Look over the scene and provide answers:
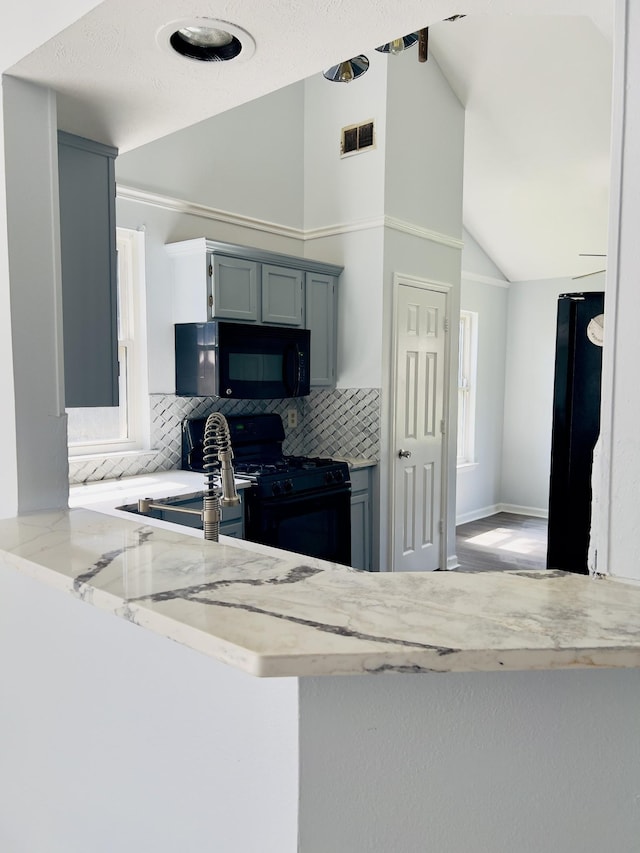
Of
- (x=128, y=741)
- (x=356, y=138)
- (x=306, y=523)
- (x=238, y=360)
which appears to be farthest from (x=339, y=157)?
(x=128, y=741)

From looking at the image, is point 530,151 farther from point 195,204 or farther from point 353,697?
point 353,697

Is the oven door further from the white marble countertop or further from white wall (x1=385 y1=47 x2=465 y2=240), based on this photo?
the white marble countertop

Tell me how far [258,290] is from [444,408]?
174 centimetres

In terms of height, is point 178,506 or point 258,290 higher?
point 258,290

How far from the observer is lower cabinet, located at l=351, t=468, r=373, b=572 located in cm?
407

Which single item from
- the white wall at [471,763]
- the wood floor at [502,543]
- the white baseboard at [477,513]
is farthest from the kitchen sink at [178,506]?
the white baseboard at [477,513]

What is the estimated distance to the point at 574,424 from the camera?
3.28 meters

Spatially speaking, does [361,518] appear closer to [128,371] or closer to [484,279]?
[128,371]

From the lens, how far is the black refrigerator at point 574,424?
3.24 m

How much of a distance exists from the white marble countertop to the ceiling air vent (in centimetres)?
363

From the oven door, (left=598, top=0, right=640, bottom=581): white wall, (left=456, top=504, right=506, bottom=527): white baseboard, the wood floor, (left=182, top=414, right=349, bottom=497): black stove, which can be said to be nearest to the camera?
(left=598, top=0, right=640, bottom=581): white wall

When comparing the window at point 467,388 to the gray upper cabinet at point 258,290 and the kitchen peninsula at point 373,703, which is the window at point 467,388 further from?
the kitchen peninsula at point 373,703

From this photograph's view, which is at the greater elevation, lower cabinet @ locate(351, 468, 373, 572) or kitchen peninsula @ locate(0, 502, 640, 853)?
kitchen peninsula @ locate(0, 502, 640, 853)

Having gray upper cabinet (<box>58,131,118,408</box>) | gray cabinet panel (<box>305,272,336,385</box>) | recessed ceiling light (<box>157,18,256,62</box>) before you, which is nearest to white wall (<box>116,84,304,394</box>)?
gray cabinet panel (<box>305,272,336,385</box>)
